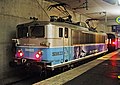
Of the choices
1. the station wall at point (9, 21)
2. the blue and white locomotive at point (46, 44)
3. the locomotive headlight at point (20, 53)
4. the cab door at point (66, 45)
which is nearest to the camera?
the blue and white locomotive at point (46, 44)

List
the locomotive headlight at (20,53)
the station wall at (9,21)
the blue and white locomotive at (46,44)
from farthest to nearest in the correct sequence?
1. the station wall at (9,21)
2. the locomotive headlight at (20,53)
3. the blue and white locomotive at (46,44)

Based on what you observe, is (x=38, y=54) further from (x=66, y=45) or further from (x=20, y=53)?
(x=66, y=45)

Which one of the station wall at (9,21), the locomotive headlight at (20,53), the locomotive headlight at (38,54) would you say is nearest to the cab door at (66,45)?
the locomotive headlight at (38,54)

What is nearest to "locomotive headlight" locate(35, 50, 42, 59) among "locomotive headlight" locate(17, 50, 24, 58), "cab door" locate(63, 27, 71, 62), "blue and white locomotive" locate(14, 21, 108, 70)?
"blue and white locomotive" locate(14, 21, 108, 70)

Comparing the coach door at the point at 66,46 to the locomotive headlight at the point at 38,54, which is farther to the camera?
the coach door at the point at 66,46

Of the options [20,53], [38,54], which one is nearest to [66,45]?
[38,54]

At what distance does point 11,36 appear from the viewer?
39.1 ft

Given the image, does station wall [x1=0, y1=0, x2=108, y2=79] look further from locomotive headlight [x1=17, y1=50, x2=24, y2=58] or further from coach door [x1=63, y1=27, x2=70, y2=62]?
coach door [x1=63, y1=27, x2=70, y2=62]

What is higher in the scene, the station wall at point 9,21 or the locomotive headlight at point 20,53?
the station wall at point 9,21

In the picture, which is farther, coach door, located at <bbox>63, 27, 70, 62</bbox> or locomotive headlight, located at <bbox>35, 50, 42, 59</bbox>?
coach door, located at <bbox>63, 27, 70, 62</bbox>

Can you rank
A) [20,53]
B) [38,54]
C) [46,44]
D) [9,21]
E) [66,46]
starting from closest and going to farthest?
1. [46,44]
2. [38,54]
3. [20,53]
4. [66,46]
5. [9,21]

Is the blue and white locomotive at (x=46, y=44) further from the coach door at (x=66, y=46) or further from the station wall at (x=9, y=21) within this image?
the station wall at (x=9, y=21)

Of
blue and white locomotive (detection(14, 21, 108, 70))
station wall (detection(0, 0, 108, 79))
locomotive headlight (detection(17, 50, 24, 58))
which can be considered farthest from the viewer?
station wall (detection(0, 0, 108, 79))

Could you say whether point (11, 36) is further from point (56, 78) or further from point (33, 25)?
point (56, 78)
